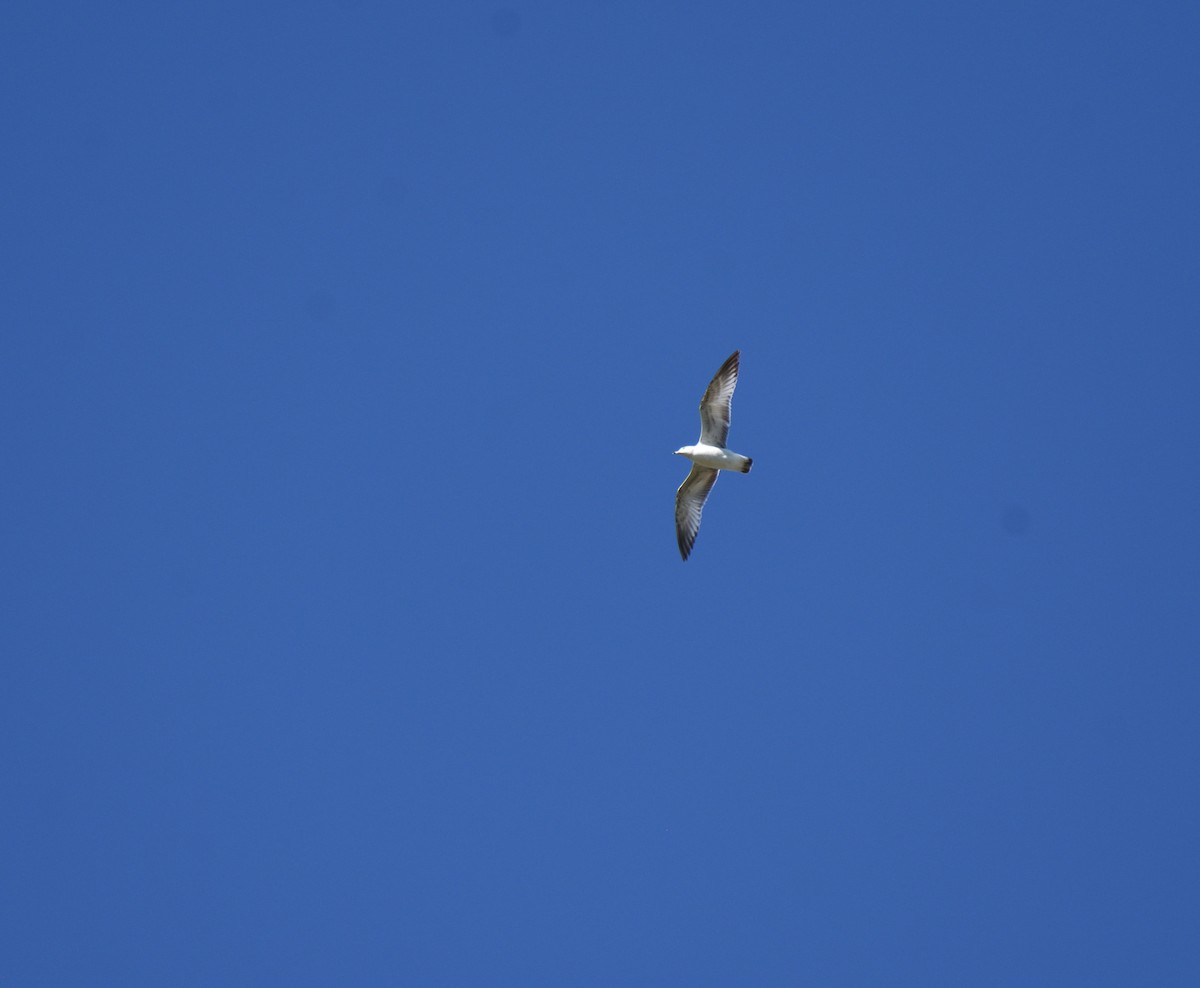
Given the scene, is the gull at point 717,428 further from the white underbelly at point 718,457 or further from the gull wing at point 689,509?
the gull wing at point 689,509

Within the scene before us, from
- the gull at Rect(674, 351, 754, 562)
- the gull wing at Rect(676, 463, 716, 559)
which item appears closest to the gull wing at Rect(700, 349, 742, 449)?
the gull at Rect(674, 351, 754, 562)

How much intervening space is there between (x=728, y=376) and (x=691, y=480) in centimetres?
212

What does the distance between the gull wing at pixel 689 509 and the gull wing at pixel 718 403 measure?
3.98 feet

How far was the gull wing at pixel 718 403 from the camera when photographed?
2708cm

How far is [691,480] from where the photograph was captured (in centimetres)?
2820

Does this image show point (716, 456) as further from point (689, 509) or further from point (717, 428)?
point (689, 509)

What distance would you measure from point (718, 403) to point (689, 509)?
2.33m

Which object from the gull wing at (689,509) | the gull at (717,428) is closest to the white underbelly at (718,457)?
the gull at (717,428)

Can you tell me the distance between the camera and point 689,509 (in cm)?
2850

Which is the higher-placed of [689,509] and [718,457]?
[718,457]

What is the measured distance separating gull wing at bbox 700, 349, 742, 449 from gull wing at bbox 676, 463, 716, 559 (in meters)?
1.21

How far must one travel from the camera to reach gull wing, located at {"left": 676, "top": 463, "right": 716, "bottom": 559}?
28312 millimetres

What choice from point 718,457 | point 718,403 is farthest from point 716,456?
point 718,403

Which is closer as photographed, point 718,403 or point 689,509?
point 718,403
